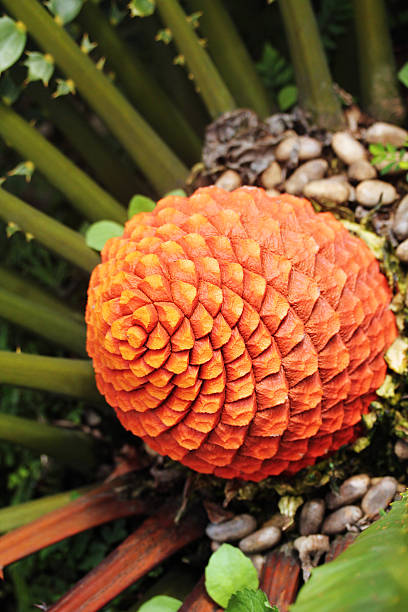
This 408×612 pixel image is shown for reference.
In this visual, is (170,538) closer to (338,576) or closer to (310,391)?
(310,391)

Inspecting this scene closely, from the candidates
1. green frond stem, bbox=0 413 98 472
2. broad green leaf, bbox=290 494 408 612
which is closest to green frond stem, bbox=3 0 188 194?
green frond stem, bbox=0 413 98 472

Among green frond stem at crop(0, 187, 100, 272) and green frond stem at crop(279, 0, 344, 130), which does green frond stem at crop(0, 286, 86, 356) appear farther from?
green frond stem at crop(279, 0, 344, 130)

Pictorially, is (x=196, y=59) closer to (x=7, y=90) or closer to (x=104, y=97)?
(x=104, y=97)

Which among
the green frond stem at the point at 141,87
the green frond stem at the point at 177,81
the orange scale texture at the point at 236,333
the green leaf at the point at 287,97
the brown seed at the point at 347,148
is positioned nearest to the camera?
the orange scale texture at the point at 236,333

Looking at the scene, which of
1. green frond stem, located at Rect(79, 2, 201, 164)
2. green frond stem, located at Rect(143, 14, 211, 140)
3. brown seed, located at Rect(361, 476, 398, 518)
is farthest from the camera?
green frond stem, located at Rect(143, 14, 211, 140)

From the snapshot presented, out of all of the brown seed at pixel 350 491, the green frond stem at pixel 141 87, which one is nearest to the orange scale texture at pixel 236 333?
the brown seed at pixel 350 491

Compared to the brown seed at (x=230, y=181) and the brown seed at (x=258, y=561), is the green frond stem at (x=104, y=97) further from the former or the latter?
the brown seed at (x=258, y=561)
